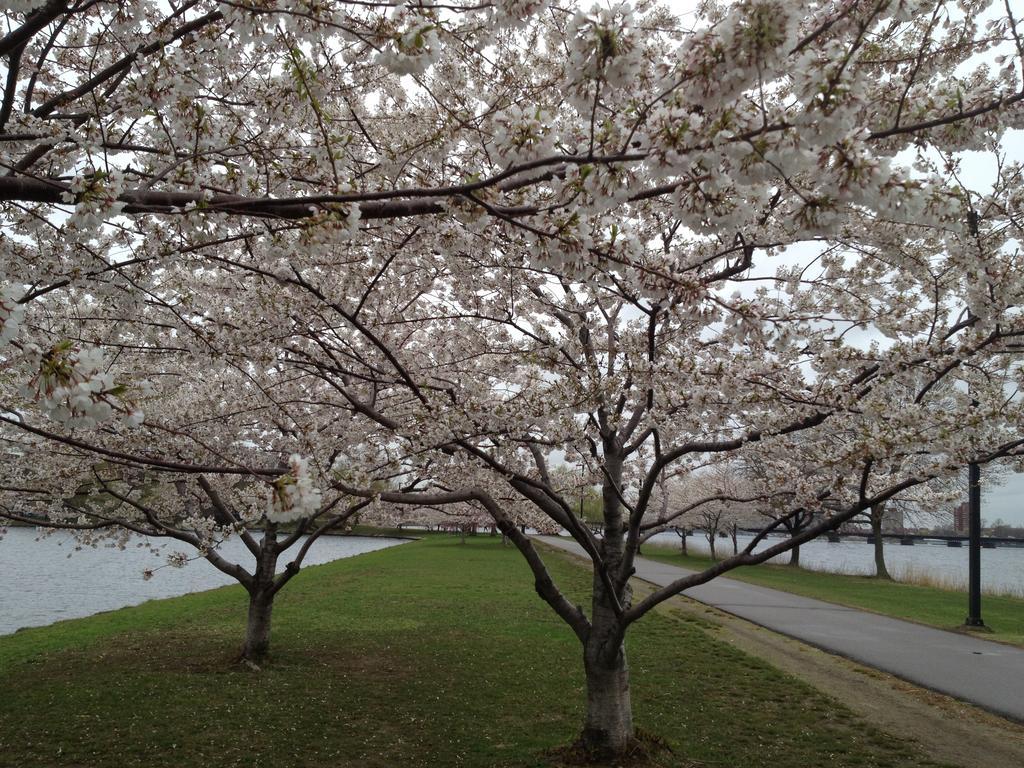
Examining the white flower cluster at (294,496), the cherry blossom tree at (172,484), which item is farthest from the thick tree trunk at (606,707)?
the white flower cluster at (294,496)

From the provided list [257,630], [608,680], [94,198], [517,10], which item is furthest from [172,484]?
[517,10]

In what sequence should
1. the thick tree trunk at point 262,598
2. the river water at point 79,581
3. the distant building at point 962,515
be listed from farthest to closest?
the river water at point 79,581 < the distant building at point 962,515 < the thick tree trunk at point 262,598

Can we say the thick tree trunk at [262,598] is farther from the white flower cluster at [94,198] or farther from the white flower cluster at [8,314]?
the white flower cluster at [8,314]

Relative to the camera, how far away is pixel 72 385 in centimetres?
183

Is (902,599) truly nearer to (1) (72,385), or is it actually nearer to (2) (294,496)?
(2) (294,496)

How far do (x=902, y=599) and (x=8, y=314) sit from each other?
2300cm

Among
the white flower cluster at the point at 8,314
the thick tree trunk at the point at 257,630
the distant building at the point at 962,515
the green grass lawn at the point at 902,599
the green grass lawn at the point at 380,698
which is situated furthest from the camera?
the distant building at the point at 962,515

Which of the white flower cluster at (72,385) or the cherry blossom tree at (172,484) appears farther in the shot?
the cherry blossom tree at (172,484)

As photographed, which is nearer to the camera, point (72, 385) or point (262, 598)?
point (72, 385)

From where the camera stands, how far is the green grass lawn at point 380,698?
6660mm

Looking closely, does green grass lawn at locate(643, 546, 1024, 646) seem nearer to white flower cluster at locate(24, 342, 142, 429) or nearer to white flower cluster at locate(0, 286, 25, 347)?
white flower cluster at locate(24, 342, 142, 429)

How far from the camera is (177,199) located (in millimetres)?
2852

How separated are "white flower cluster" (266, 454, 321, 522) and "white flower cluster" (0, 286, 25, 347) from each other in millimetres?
845

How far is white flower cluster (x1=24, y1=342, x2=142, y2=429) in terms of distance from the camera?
1.81 meters
